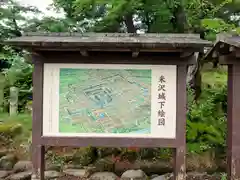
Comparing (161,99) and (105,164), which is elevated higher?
(161,99)

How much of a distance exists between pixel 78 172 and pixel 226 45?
14.6 ft

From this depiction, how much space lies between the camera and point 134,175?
6379 mm

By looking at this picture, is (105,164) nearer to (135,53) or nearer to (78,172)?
(78,172)

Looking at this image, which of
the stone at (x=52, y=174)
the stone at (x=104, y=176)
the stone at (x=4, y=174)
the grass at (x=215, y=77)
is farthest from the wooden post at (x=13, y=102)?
the grass at (x=215, y=77)

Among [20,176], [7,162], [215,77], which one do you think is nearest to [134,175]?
[20,176]

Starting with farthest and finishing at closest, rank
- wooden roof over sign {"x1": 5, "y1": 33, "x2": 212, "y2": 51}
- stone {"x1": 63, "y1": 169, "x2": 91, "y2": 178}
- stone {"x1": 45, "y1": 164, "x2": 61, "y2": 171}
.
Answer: stone {"x1": 45, "y1": 164, "x2": 61, "y2": 171} → stone {"x1": 63, "y1": 169, "x2": 91, "y2": 178} → wooden roof over sign {"x1": 5, "y1": 33, "x2": 212, "y2": 51}

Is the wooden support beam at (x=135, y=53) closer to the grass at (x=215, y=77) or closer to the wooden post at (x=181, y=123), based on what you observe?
the wooden post at (x=181, y=123)

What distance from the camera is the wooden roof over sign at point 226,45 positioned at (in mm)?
4387

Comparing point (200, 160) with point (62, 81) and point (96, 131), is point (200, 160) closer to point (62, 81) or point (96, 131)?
point (96, 131)

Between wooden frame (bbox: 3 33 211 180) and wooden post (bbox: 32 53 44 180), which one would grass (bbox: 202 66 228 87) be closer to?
wooden frame (bbox: 3 33 211 180)

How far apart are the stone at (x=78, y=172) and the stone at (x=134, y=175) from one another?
0.91 m

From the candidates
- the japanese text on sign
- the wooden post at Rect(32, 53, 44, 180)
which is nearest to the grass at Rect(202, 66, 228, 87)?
the japanese text on sign

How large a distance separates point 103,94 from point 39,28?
6.69 metres

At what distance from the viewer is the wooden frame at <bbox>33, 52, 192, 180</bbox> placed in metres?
4.72
